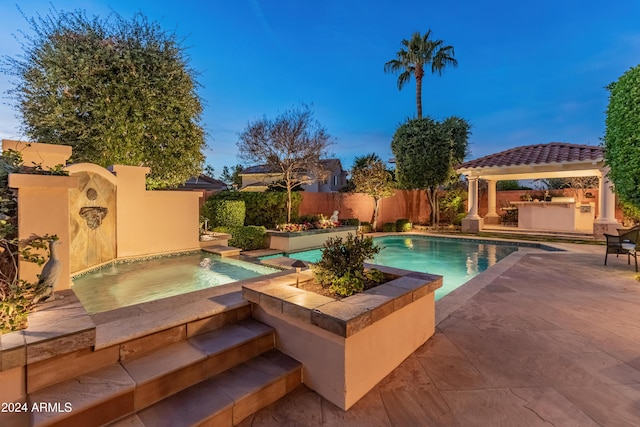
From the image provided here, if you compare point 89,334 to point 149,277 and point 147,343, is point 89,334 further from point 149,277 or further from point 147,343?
point 149,277

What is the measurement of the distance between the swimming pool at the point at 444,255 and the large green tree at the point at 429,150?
3722 mm

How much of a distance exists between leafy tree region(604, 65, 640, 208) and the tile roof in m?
6.81

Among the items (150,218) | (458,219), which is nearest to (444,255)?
(458,219)

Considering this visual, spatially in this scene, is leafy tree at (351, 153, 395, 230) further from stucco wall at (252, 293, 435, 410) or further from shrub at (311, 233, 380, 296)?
stucco wall at (252, 293, 435, 410)

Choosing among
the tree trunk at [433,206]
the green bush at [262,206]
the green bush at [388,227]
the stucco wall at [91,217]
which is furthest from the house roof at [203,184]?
the stucco wall at [91,217]

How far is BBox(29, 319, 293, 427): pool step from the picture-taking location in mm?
1848

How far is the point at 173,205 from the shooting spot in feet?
25.6

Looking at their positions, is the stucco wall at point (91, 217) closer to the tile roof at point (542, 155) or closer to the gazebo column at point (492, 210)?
the tile roof at point (542, 155)

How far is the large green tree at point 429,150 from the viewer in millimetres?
15719

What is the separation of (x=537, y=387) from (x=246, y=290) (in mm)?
2817

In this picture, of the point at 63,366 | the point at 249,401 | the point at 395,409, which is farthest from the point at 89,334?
the point at 395,409

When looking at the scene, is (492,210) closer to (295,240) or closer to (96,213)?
(295,240)

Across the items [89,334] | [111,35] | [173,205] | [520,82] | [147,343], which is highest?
[520,82]

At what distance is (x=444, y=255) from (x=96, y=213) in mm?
10123
